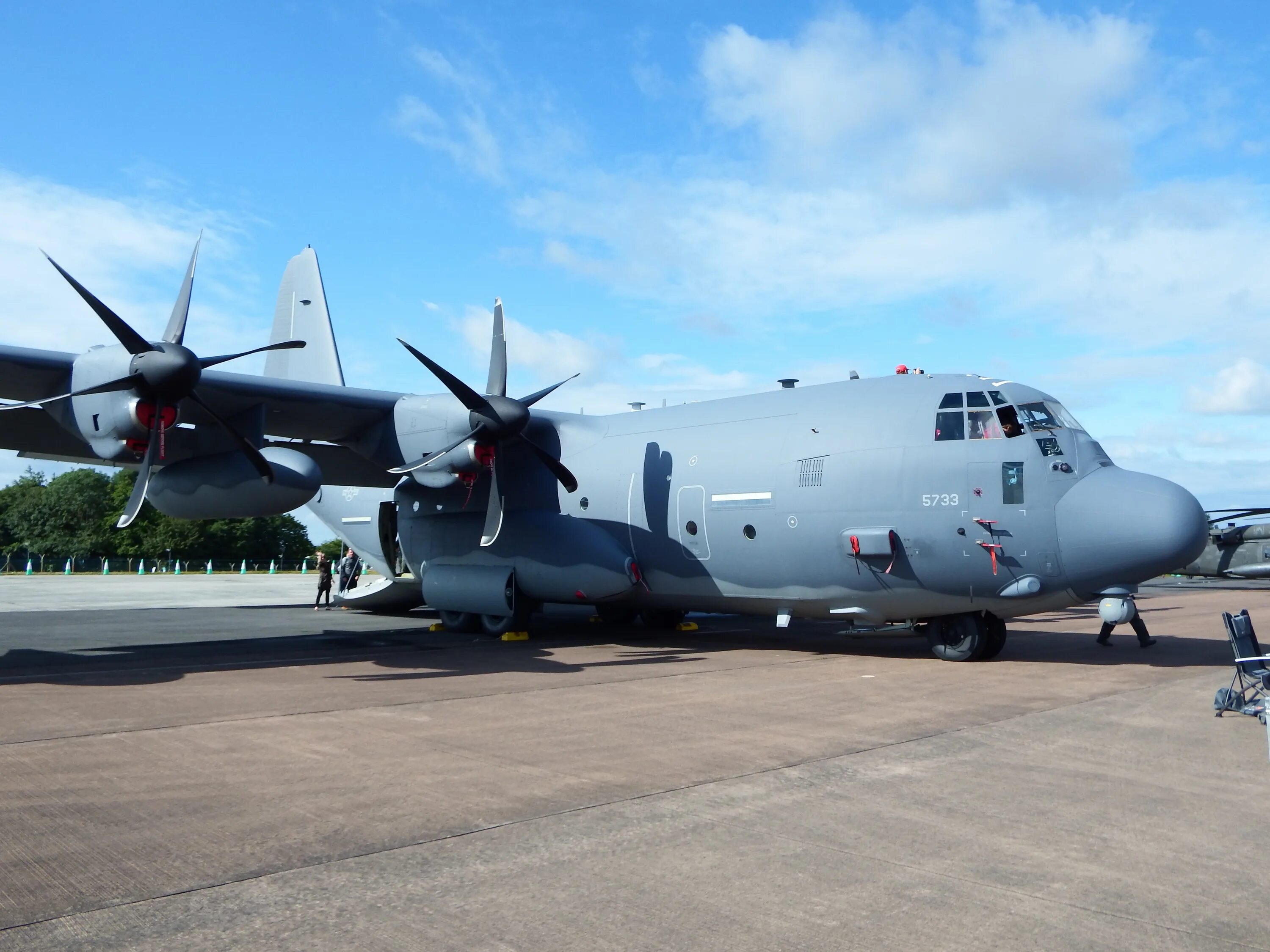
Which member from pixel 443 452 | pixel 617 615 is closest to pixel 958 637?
pixel 617 615

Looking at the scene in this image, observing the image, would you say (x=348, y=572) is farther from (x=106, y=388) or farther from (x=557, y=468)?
(x=106, y=388)

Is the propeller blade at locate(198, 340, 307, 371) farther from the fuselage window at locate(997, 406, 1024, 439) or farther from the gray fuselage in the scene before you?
the fuselage window at locate(997, 406, 1024, 439)

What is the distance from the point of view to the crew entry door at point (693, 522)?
14.8m

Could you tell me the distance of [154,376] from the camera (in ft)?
38.7

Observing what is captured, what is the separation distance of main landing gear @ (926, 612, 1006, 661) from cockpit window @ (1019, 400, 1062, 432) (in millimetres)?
2628

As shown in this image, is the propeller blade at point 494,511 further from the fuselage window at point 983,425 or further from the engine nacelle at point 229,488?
the fuselage window at point 983,425

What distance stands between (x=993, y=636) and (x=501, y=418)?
26.0 ft

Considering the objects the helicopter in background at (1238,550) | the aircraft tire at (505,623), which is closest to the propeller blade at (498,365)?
the aircraft tire at (505,623)

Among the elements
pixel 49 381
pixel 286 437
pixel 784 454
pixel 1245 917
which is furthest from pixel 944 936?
pixel 286 437

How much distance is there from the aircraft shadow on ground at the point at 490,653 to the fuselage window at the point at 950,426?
317 centimetres

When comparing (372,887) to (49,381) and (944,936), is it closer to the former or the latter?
(944,936)

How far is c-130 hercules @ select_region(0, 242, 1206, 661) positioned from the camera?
12.0 meters

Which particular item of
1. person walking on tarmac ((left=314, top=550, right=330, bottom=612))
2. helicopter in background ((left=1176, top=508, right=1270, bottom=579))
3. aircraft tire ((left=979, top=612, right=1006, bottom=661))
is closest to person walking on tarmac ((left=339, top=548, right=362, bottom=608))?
person walking on tarmac ((left=314, top=550, right=330, bottom=612))

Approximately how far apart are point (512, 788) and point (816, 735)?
304cm
